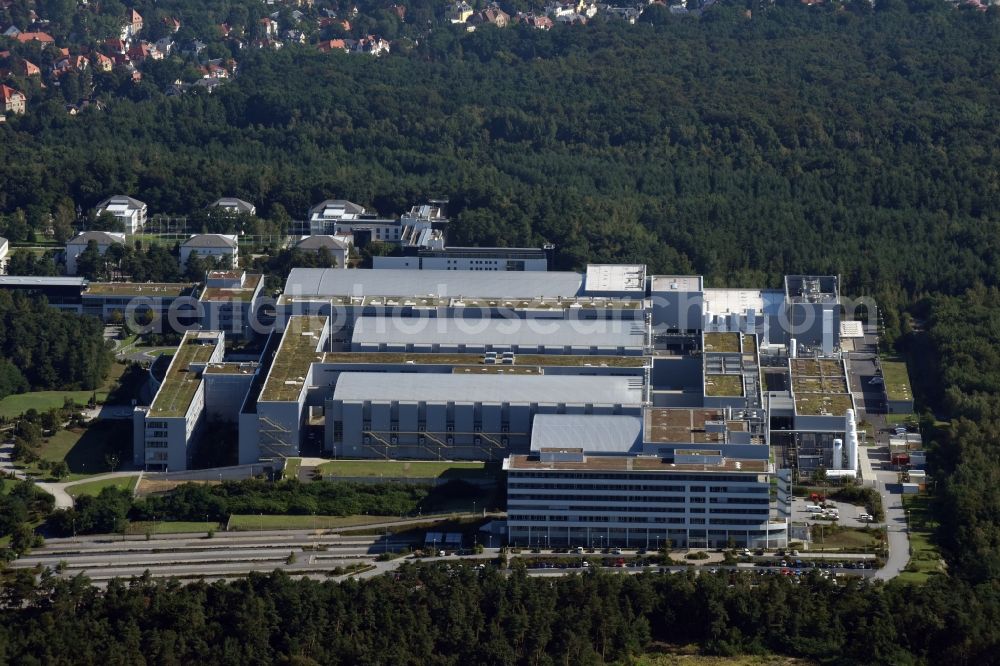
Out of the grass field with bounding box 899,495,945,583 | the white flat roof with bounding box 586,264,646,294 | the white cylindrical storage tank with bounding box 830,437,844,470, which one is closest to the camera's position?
the grass field with bounding box 899,495,945,583

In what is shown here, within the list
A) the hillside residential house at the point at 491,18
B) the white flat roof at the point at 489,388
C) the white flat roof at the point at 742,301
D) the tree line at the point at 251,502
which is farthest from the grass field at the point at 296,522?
the hillside residential house at the point at 491,18

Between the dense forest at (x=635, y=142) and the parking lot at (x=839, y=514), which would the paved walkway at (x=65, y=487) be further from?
the dense forest at (x=635, y=142)

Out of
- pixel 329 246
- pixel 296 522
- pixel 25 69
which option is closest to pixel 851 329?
pixel 329 246

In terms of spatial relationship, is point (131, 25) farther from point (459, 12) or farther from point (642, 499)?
point (642, 499)

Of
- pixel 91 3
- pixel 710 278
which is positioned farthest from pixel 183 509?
pixel 91 3

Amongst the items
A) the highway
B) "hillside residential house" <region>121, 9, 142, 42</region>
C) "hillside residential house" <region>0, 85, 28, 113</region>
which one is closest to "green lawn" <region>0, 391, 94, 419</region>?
the highway

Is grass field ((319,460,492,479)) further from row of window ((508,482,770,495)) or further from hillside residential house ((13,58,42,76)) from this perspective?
hillside residential house ((13,58,42,76))

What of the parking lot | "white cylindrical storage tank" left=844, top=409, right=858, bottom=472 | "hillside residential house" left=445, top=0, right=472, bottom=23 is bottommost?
the parking lot

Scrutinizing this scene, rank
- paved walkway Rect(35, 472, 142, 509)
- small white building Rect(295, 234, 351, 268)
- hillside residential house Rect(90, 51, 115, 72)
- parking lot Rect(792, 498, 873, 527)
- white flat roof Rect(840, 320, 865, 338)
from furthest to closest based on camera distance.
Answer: hillside residential house Rect(90, 51, 115, 72) → small white building Rect(295, 234, 351, 268) → white flat roof Rect(840, 320, 865, 338) → paved walkway Rect(35, 472, 142, 509) → parking lot Rect(792, 498, 873, 527)
